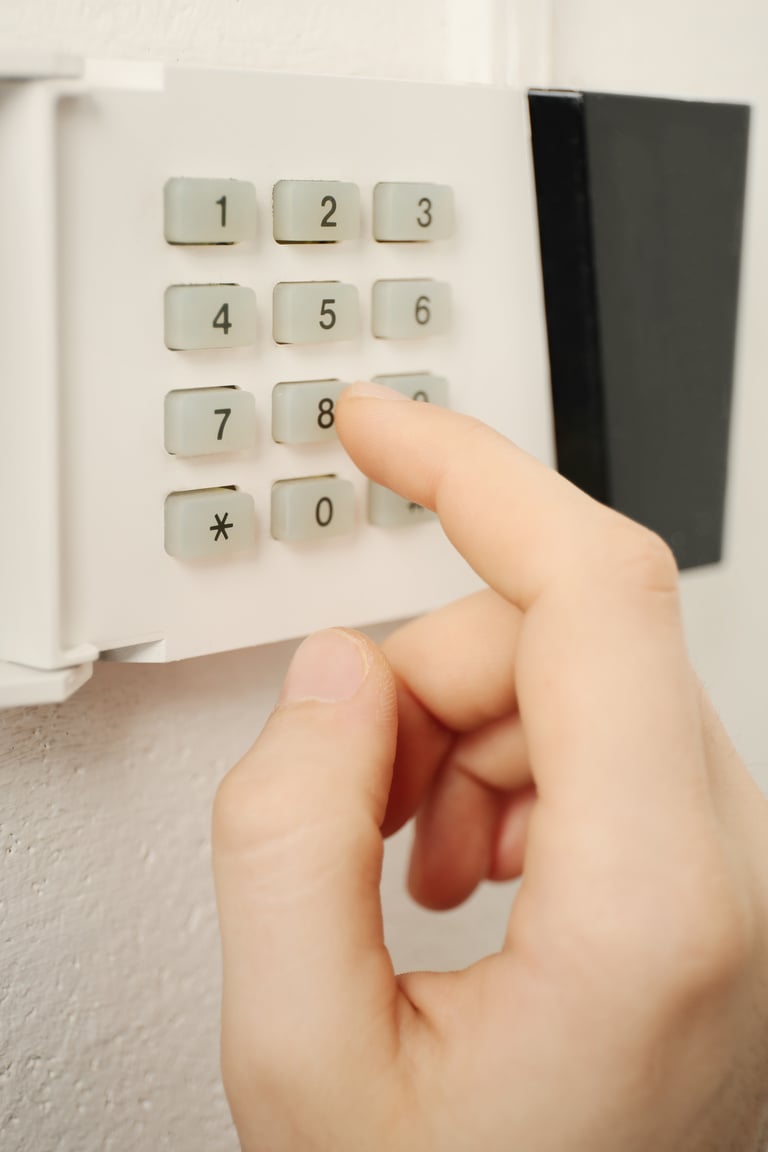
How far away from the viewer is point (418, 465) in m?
0.27

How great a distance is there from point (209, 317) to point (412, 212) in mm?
70

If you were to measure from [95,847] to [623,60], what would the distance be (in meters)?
0.30

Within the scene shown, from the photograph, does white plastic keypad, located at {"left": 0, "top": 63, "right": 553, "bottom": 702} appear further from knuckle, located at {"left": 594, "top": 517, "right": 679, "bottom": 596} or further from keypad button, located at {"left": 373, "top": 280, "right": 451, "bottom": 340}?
knuckle, located at {"left": 594, "top": 517, "right": 679, "bottom": 596}

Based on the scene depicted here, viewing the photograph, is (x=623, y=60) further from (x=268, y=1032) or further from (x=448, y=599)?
(x=268, y=1032)

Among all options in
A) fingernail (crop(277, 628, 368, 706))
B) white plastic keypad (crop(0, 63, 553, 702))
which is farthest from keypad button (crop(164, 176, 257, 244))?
fingernail (crop(277, 628, 368, 706))

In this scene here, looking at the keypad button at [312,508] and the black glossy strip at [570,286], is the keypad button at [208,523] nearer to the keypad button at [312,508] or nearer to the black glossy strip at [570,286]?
the keypad button at [312,508]

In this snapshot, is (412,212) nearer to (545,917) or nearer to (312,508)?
(312,508)

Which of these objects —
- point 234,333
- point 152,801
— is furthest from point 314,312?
point 152,801

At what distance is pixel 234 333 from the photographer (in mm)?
278

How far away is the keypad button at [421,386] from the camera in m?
0.31

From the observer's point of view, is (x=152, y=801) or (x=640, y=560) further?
(x=152, y=801)

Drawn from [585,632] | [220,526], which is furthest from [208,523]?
[585,632]

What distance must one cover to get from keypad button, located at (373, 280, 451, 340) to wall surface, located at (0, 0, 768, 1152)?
0.22 ft

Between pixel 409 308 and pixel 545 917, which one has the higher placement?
pixel 409 308
